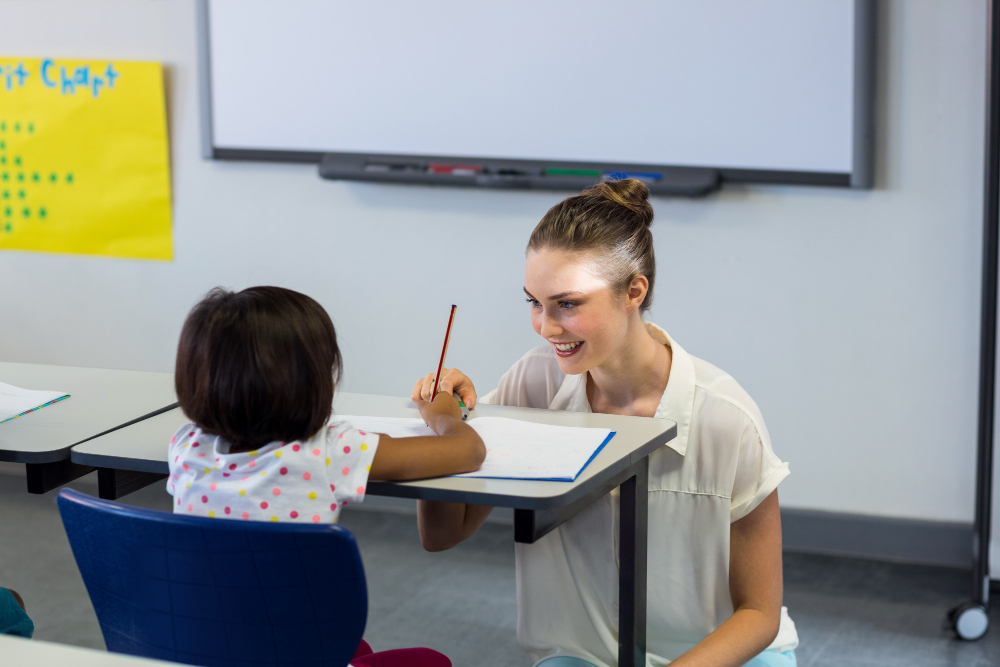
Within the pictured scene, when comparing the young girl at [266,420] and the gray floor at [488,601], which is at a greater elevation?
the young girl at [266,420]

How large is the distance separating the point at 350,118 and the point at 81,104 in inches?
33.7

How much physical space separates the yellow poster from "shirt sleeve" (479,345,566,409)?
1802 millimetres

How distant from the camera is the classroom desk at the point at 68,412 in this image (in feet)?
4.33

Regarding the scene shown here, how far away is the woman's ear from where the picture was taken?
4.72ft

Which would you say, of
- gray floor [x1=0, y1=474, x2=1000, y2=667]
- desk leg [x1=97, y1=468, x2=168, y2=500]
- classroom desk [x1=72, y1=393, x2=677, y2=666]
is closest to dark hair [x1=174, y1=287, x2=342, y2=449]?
classroom desk [x1=72, y1=393, x2=677, y2=666]

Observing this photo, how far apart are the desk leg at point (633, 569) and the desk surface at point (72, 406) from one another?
2.32 ft

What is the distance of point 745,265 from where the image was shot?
258 cm

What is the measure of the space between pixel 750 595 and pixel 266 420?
2.20 feet

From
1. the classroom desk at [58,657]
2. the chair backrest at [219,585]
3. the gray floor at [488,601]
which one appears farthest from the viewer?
the gray floor at [488,601]

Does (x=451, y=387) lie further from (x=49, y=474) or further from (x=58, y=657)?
(x=58, y=657)

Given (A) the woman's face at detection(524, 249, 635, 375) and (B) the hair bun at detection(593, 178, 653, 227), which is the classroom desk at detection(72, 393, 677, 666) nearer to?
(A) the woman's face at detection(524, 249, 635, 375)

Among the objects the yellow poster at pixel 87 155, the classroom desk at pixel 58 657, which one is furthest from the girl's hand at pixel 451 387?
the yellow poster at pixel 87 155

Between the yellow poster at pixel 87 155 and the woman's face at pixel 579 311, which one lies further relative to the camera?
the yellow poster at pixel 87 155

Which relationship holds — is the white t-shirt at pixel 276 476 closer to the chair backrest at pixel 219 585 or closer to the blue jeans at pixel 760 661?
the chair backrest at pixel 219 585
